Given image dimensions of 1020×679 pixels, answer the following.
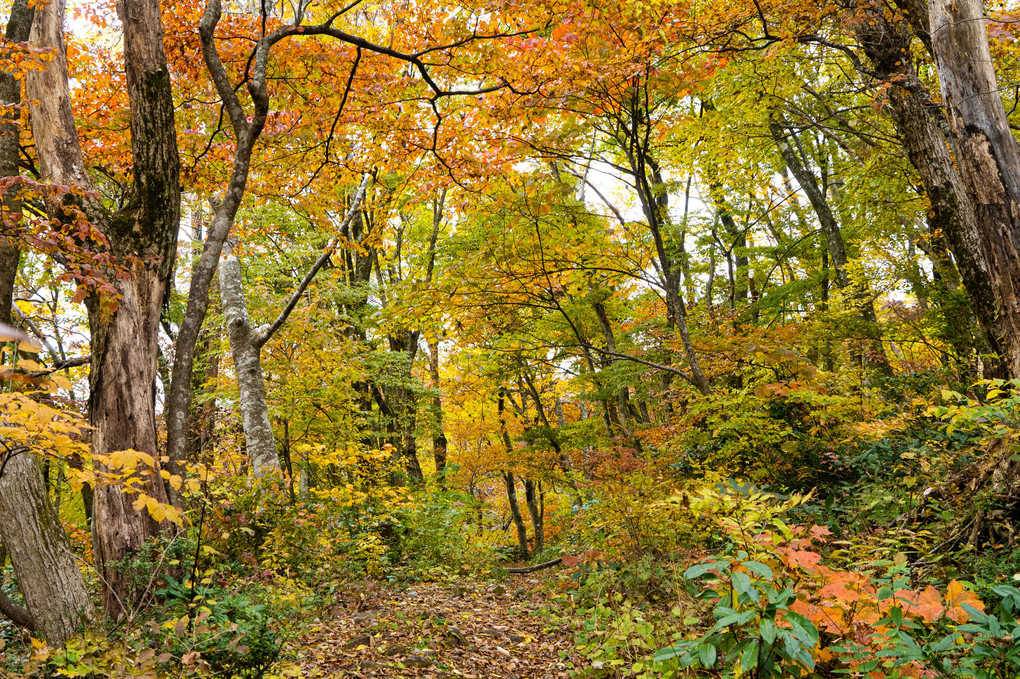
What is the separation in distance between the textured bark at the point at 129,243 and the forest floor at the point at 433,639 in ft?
6.23

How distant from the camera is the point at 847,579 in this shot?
266 centimetres

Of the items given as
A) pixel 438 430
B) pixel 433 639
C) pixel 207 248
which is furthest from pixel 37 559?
pixel 438 430

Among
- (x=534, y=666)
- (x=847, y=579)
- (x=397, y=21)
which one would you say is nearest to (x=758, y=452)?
(x=534, y=666)

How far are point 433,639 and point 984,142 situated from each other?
6560mm

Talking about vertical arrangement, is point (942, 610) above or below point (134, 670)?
below

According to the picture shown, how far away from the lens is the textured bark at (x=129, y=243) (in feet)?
15.6

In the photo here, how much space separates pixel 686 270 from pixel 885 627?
11.0m

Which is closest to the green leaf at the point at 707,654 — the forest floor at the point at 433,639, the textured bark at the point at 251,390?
the forest floor at the point at 433,639

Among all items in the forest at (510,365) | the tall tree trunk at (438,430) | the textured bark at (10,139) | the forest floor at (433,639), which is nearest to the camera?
the forest at (510,365)

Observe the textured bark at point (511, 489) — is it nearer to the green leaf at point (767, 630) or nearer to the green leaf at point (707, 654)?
the green leaf at point (707, 654)

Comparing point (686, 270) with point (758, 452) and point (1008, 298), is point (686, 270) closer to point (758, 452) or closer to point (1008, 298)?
point (758, 452)

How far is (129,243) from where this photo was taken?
516 cm

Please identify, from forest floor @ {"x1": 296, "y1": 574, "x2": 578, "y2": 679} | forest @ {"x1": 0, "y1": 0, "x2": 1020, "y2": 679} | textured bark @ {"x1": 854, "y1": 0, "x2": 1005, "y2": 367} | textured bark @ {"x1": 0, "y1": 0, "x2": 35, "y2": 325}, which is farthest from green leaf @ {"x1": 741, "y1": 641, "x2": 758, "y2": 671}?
textured bark @ {"x1": 0, "y1": 0, "x2": 35, "y2": 325}

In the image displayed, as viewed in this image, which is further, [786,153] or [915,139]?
[786,153]
